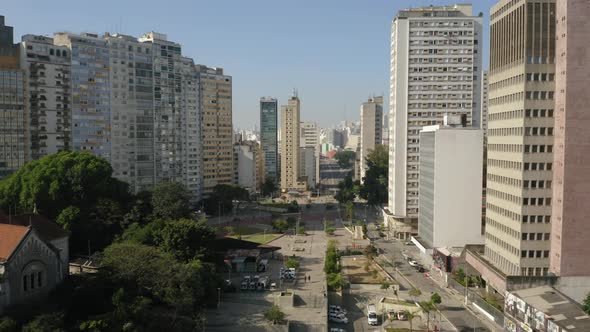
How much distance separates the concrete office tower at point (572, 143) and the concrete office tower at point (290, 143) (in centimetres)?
10146

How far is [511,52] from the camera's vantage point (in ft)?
164

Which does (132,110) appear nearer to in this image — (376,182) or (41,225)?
(376,182)

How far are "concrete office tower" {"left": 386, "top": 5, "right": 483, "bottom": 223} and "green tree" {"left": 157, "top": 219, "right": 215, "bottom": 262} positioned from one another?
129ft

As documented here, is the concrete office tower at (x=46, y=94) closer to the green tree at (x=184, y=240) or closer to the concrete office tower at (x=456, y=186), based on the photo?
the green tree at (x=184, y=240)

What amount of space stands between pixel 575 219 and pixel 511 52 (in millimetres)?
14901

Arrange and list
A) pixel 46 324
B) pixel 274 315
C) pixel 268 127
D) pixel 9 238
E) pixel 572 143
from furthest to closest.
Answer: pixel 268 127 < pixel 572 143 < pixel 274 315 < pixel 9 238 < pixel 46 324

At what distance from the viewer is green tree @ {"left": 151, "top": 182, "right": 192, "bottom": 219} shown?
2542 inches

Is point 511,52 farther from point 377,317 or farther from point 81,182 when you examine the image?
point 81,182

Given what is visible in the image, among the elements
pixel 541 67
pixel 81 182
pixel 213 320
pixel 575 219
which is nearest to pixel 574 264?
pixel 575 219

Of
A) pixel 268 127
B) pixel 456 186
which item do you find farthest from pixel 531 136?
pixel 268 127

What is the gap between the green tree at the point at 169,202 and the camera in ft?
212

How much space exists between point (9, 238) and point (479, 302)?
36.4 metres

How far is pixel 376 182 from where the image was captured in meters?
106

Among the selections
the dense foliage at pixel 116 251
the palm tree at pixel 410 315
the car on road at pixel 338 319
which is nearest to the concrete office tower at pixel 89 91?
the dense foliage at pixel 116 251
